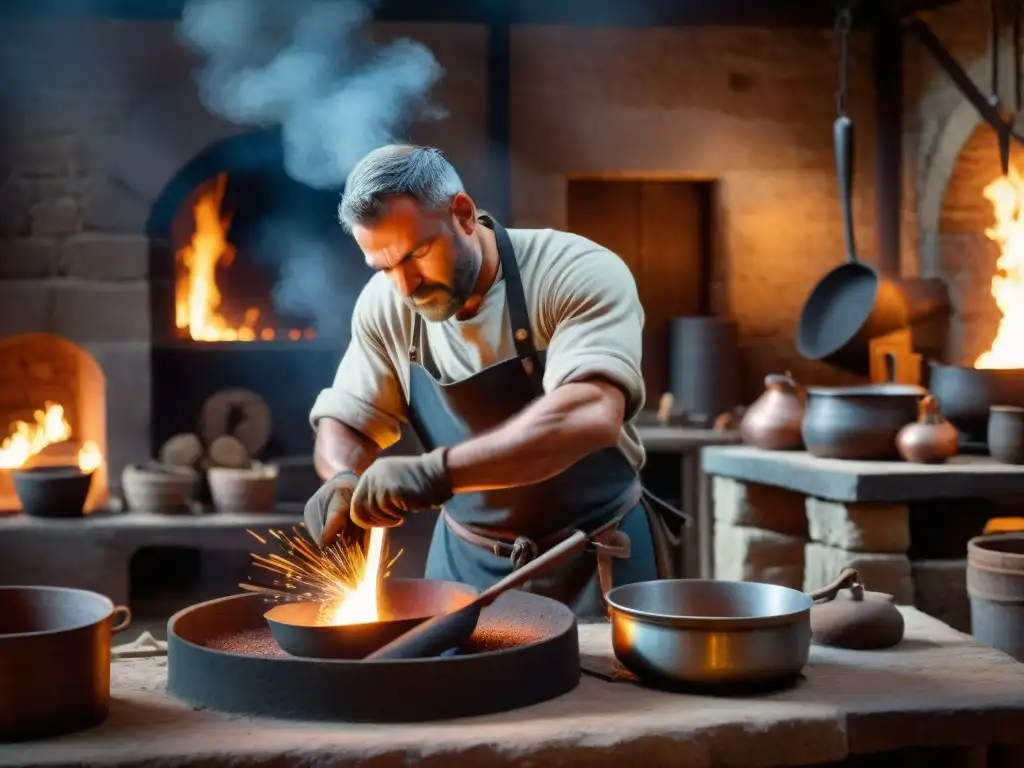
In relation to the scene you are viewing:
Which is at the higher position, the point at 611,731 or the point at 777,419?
the point at 777,419

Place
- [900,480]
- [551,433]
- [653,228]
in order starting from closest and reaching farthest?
[551,433] < [900,480] < [653,228]

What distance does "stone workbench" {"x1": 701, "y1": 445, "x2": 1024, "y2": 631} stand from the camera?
5047 mm

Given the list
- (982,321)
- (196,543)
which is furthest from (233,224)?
(982,321)

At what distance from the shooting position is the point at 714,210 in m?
7.70

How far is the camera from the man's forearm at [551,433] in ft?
8.28

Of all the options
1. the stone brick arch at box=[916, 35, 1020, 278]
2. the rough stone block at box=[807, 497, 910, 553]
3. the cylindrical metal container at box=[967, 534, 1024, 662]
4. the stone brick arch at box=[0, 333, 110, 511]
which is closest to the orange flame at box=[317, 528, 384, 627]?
the cylindrical metal container at box=[967, 534, 1024, 662]

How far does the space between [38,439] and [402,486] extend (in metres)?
5.52

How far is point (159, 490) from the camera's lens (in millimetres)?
6527

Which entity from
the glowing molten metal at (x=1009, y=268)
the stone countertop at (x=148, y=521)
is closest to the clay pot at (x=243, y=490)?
the stone countertop at (x=148, y=521)

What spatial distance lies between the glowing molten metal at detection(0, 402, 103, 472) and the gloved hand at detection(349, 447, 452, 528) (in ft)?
16.6

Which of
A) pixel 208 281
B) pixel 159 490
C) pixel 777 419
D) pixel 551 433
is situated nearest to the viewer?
pixel 551 433

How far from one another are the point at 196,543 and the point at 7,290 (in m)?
Answer: 1.84

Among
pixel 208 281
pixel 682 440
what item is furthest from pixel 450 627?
pixel 208 281

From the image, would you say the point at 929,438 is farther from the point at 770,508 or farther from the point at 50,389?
the point at 50,389
